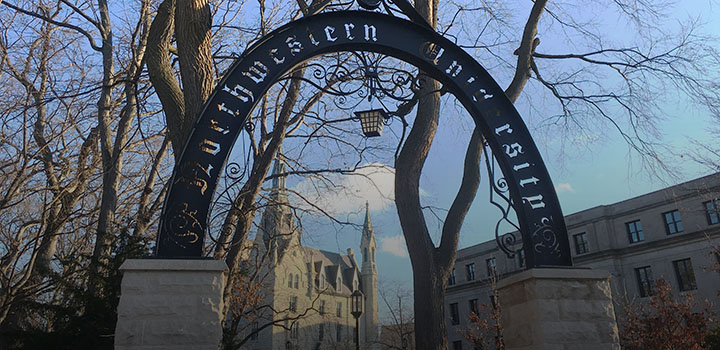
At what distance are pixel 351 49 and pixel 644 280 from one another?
109 feet

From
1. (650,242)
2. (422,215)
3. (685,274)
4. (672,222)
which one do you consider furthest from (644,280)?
(422,215)

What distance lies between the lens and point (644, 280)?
3269 centimetres

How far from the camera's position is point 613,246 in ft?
114

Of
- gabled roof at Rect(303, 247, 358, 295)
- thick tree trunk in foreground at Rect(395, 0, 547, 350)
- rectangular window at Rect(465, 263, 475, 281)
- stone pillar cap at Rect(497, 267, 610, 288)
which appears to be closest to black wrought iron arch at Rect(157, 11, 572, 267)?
stone pillar cap at Rect(497, 267, 610, 288)

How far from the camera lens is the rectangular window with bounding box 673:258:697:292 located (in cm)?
2964

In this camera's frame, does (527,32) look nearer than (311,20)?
No

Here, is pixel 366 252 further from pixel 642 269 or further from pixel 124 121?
pixel 124 121

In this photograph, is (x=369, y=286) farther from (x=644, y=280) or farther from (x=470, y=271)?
(x=644, y=280)

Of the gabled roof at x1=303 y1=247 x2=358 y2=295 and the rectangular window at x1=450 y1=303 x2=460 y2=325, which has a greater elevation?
the gabled roof at x1=303 y1=247 x2=358 y2=295

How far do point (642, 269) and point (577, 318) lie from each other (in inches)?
1271

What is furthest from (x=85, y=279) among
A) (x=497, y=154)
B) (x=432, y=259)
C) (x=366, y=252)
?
(x=366, y=252)

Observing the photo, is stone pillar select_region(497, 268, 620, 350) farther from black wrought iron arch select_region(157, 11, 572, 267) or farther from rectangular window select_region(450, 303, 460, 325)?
rectangular window select_region(450, 303, 460, 325)

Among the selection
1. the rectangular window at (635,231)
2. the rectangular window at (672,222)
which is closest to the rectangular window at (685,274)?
the rectangular window at (672,222)

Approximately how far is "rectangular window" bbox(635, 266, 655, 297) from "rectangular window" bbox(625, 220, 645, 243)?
191 centimetres
